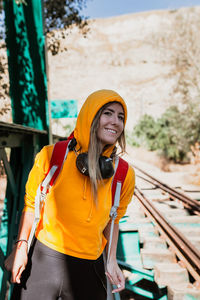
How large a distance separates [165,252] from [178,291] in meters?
0.81

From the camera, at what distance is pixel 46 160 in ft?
5.30

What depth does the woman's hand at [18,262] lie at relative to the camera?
4.86 ft

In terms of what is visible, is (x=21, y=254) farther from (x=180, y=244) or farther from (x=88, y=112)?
(x=180, y=244)

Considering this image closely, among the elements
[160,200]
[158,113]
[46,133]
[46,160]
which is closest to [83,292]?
[46,160]

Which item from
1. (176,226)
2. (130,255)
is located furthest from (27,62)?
(176,226)

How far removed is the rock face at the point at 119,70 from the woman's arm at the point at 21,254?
45.7 metres

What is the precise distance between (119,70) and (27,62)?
69.7 meters

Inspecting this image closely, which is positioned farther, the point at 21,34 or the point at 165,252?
the point at 165,252

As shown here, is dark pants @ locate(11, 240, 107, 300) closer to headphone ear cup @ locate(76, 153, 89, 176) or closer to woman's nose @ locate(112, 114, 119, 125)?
headphone ear cup @ locate(76, 153, 89, 176)

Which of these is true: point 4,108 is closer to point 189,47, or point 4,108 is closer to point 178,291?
point 178,291

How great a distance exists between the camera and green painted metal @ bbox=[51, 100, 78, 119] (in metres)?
5.51

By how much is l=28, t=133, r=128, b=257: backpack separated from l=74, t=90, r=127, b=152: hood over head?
0.39ft

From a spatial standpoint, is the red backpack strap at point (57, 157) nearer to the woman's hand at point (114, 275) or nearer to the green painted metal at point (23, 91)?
the woman's hand at point (114, 275)

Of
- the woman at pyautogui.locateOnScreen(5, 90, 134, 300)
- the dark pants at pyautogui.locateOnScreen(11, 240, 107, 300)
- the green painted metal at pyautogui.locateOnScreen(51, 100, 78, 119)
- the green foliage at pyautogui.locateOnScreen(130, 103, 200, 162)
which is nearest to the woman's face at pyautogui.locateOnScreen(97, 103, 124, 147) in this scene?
the woman at pyautogui.locateOnScreen(5, 90, 134, 300)
